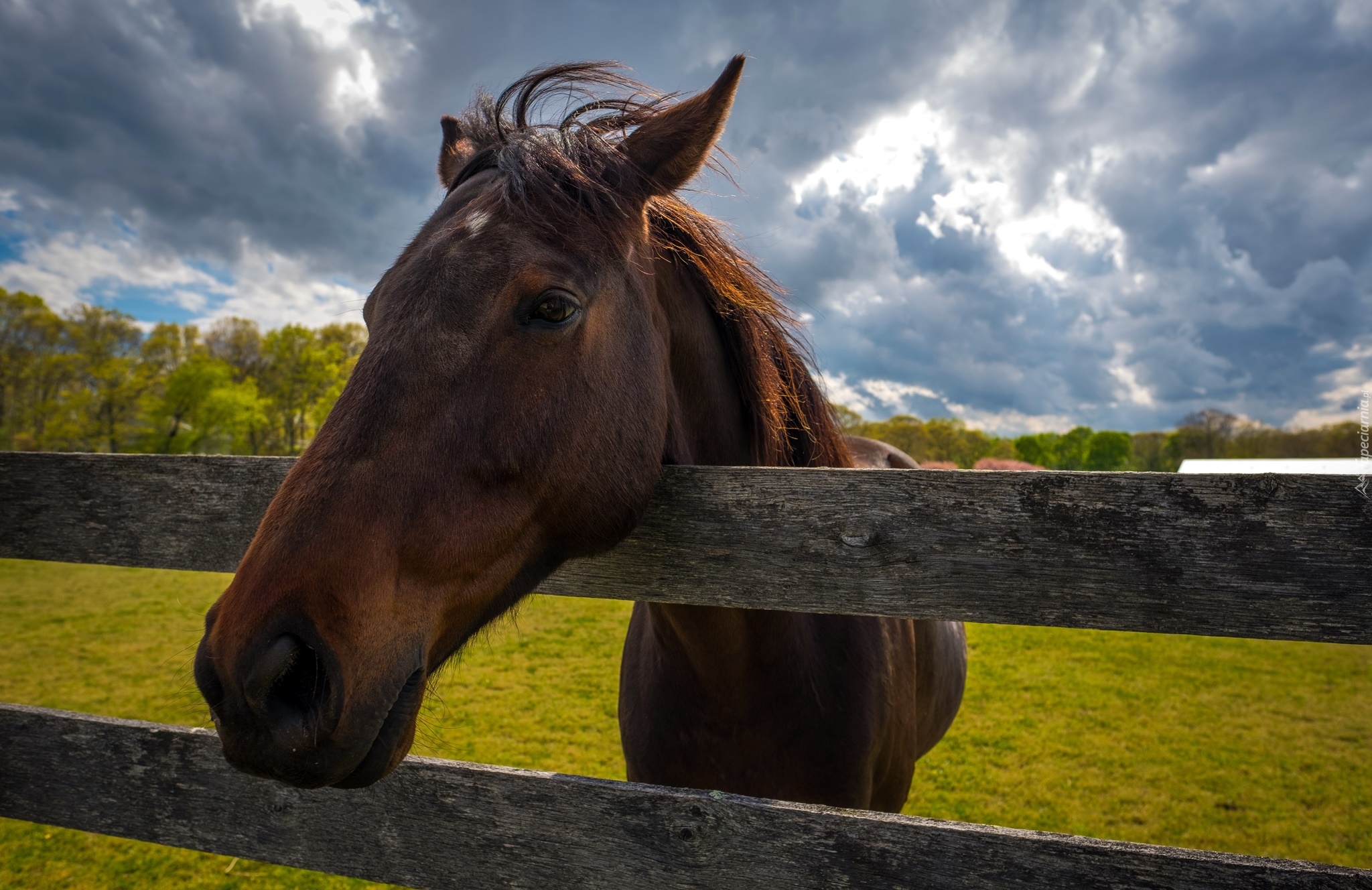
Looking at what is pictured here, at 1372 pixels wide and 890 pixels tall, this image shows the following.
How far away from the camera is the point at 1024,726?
261 inches

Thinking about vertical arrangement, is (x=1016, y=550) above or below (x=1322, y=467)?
below

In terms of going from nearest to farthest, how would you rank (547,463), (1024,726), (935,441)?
(547,463) → (1024,726) → (935,441)

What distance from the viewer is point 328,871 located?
160cm

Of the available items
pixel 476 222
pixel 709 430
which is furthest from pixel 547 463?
pixel 709 430

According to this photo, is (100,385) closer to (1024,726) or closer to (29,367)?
(29,367)

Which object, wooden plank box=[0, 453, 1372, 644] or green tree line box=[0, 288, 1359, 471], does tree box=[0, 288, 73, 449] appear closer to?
green tree line box=[0, 288, 1359, 471]

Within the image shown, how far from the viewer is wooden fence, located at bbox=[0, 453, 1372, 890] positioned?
112cm

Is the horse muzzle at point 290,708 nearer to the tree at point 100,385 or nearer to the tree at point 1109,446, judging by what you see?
the tree at point 100,385

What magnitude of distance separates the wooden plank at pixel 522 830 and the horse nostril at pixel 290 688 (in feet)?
1.85

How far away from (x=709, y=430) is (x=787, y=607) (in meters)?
0.72

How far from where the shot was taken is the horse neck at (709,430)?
186 cm

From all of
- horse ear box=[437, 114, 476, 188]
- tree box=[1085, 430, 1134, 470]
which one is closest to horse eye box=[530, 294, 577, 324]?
horse ear box=[437, 114, 476, 188]

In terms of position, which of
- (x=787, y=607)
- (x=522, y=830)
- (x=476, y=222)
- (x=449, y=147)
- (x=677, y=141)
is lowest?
(x=522, y=830)

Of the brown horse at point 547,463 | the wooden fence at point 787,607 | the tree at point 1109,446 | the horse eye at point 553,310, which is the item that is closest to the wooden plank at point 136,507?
the wooden fence at point 787,607
